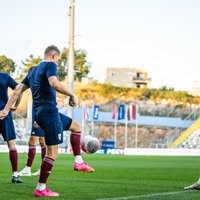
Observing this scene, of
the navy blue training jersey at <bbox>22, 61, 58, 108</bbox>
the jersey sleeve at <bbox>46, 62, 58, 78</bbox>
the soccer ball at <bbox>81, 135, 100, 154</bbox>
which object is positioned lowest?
the soccer ball at <bbox>81, 135, 100, 154</bbox>

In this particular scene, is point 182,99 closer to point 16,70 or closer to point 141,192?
point 16,70

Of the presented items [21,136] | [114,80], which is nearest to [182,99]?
[114,80]

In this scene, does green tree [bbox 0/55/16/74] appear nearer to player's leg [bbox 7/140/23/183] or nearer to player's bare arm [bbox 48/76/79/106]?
player's leg [bbox 7/140/23/183]

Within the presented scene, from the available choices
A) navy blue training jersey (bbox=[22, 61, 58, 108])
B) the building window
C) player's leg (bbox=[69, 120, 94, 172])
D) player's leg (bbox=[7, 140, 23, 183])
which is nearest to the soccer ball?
player's leg (bbox=[69, 120, 94, 172])

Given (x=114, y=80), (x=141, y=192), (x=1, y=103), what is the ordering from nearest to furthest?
1. (x=141, y=192)
2. (x=1, y=103)
3. (x=114, y=80)

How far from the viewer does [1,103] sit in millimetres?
11406

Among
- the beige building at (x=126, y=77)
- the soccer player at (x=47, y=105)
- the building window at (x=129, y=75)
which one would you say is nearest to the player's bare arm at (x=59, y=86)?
the soccer player at (x=47, y=105)

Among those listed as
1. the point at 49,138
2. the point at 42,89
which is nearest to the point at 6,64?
the point at 42,89

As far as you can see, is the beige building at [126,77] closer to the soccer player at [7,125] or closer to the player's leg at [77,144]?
the soccer player at [7,125]

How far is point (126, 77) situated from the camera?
113 metres

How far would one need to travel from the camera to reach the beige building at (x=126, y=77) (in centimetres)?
11044

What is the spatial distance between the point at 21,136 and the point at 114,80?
201ft

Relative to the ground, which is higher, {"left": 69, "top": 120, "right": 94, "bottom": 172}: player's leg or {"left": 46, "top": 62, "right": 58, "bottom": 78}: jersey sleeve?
{"left": 46, "top": 62, "right": 58, "bottom": 78}: jersey sleeve

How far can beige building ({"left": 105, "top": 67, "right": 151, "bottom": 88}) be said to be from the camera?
11044 cm
